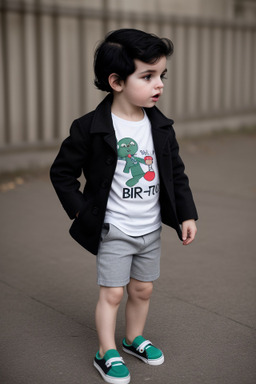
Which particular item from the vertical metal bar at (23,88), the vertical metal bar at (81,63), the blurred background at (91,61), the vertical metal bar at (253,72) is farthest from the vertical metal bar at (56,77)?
the vertical metal bar at (253,72)

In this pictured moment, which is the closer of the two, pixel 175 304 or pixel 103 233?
pixel 103 233

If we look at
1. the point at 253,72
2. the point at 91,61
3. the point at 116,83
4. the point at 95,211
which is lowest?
the point at 253,72

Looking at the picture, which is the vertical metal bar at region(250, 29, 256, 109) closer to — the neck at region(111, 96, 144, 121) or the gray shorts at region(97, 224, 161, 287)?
the neck at region(111, 96, 144, 121)

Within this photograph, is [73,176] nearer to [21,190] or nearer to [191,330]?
[191,330]

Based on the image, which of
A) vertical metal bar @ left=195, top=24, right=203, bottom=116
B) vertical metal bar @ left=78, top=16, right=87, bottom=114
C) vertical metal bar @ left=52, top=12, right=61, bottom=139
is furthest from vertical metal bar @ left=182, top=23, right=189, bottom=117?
vertical metal bar @ left=52, top=12, right=61, bottom=139

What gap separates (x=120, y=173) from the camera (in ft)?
9.67

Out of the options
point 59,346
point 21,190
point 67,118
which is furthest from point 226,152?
point 59,346

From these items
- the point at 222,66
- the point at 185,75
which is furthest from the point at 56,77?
the point at 222,66

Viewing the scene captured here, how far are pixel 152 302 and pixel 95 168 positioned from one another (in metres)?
1.25

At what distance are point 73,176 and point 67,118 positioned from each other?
17.7 ft

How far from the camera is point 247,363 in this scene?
315 cm

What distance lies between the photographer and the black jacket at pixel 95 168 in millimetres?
2930

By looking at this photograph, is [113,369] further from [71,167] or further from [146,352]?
[71,167]

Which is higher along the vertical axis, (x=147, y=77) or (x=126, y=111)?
(x=147, y=77)
